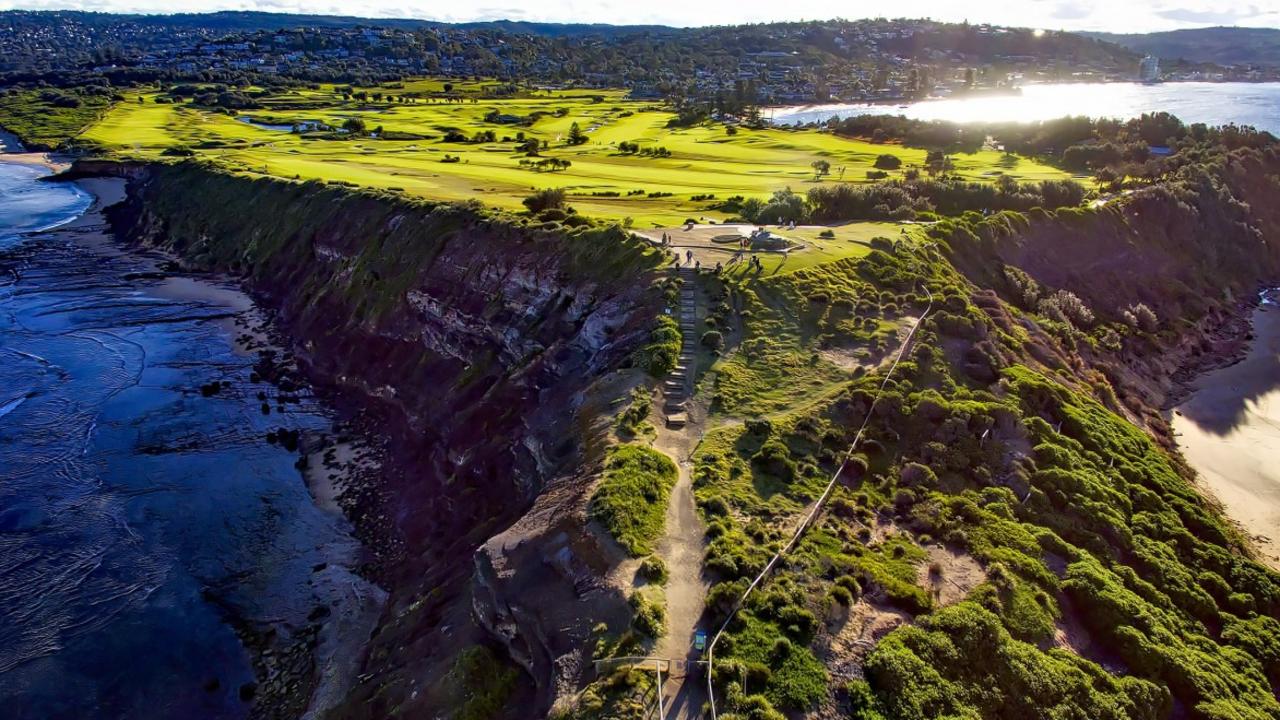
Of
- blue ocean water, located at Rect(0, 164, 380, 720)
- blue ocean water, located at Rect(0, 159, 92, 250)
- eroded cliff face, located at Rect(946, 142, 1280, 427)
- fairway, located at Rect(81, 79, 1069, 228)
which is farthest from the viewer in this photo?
blue ocean water, located at Rect(0, 159, 92, 250)

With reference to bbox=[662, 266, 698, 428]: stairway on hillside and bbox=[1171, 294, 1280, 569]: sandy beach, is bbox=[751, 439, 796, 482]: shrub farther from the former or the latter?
bbox=[1171, 294, 1280, 569]: sandy beach

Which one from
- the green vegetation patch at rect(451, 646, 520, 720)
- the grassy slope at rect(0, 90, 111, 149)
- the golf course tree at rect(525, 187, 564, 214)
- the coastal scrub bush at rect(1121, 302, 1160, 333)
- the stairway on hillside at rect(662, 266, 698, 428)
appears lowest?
the green vegetation patch at rect(451, 646, 520, 720)

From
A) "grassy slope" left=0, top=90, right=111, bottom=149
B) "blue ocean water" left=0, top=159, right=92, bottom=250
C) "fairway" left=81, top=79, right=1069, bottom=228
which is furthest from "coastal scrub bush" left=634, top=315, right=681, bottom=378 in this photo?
"grassy slope" left=0, top=90, right=111, bottom=149

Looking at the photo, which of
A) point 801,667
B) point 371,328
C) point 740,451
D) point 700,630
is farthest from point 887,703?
point 371,328

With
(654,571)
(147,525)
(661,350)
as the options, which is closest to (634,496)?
(654,571)

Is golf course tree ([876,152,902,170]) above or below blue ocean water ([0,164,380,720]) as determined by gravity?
above

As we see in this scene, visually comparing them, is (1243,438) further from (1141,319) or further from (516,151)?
(516,151)

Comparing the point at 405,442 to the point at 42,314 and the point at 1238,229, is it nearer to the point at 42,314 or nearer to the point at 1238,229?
the point at 42,314

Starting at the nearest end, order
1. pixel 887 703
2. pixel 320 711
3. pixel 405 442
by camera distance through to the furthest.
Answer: pixel 887 703, pixel 320 711, pixel 405 442
